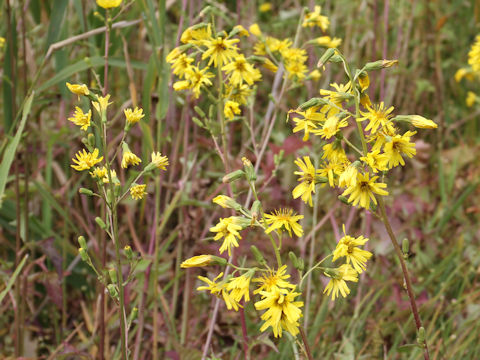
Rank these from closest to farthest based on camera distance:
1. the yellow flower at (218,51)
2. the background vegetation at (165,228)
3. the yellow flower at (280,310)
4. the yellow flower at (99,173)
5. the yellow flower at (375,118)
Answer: the yellow flower at (280,310) → the yellow flower at (375,118) → the yellow flower at (99,173) → the yellow flower at (218,51) → the background vegetation at (165,228)

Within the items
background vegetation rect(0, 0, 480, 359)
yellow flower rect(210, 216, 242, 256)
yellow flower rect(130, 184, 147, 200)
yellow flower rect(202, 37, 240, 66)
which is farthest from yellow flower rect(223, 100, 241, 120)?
yellow flower rect(210, 216, 242, 256)

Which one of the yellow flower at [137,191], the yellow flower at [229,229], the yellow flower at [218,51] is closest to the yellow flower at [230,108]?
the yellow flower at [218,51]

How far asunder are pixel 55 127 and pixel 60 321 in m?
0.87

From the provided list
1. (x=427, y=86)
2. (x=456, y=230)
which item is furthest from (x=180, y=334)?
(x=427, y=86)

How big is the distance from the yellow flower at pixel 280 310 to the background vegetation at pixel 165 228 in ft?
1.31

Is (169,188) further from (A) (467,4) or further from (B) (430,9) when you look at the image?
(A) (467,4)

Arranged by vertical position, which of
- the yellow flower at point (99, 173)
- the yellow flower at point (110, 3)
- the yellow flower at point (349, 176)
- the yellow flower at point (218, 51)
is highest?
the yellow flower at point (110, 3)

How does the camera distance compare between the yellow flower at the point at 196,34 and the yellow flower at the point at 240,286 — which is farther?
the yellow flower at the point at 196,34

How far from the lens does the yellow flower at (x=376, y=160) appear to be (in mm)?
1109

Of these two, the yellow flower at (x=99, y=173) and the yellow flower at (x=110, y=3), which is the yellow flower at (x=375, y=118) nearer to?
the yellow flower at (x=99, y=173)

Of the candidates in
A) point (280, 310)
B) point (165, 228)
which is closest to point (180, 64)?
point (280, 310)

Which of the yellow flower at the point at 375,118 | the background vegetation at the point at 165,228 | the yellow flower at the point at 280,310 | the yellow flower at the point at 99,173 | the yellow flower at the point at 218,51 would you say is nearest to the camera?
the yellow flower at the point at 280,310

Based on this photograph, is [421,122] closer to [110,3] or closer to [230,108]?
[230,108]

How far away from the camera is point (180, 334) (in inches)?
78.4
